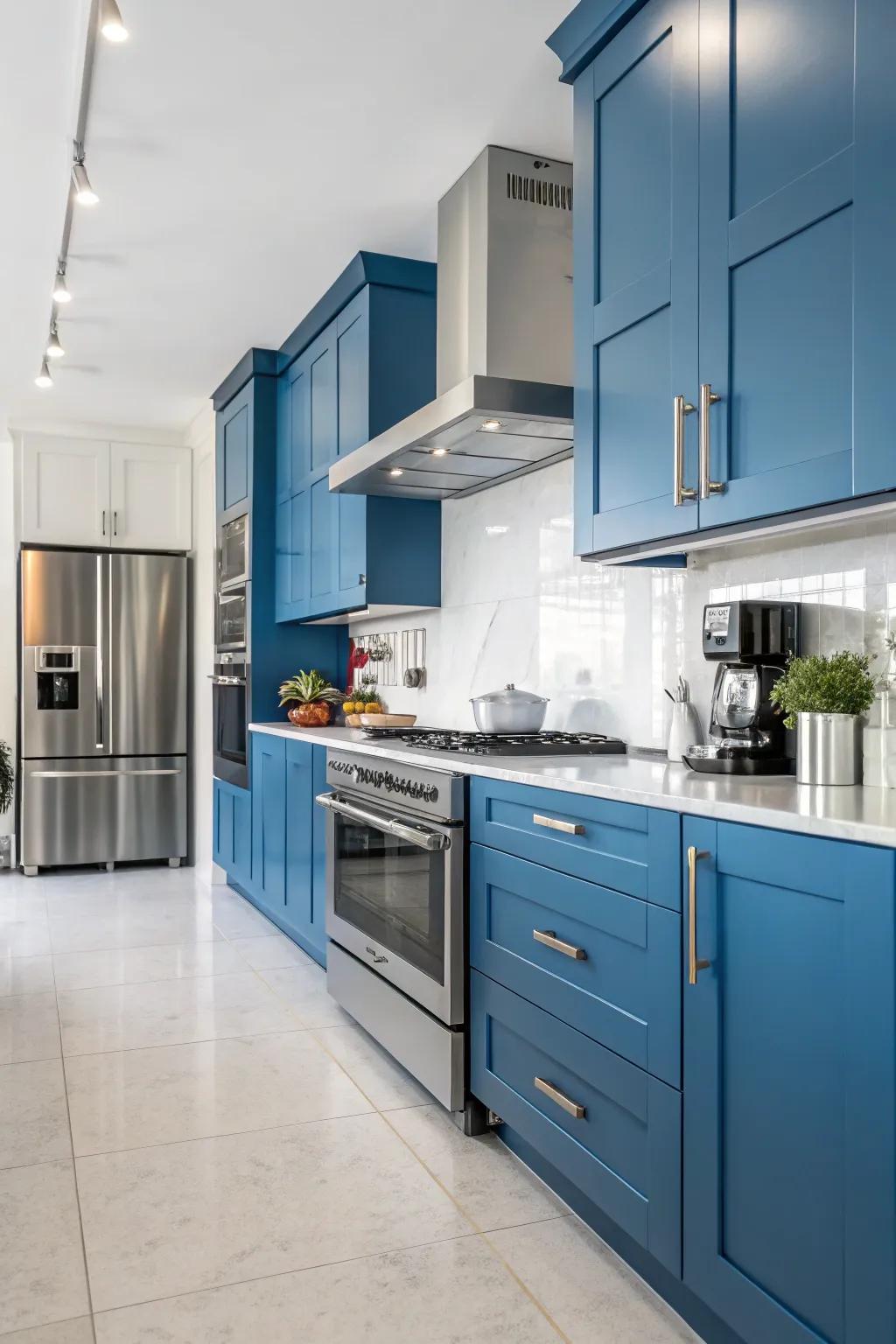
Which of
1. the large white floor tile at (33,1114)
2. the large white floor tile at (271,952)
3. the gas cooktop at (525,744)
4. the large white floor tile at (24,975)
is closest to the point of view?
the large white floor tile at (33,1114)

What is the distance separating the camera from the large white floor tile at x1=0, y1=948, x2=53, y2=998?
12.1ft

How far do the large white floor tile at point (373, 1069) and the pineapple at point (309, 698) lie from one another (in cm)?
165

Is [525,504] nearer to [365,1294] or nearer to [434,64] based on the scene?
[434,64]

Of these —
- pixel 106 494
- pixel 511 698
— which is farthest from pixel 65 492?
pixel 511 698

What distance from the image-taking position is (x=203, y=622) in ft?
20.6

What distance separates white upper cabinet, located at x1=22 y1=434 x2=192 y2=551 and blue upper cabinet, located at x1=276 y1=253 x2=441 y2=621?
193 cm

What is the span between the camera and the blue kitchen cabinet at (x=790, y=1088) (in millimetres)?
1322

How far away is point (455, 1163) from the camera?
92.5 inches

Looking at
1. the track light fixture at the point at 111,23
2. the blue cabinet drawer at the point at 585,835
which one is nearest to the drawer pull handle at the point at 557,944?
the blue cabinet drawer at the point at 585,835

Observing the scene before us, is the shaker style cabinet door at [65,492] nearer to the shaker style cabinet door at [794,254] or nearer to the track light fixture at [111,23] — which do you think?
the track light fixture at [111,23]

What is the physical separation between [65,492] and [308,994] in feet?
12.3

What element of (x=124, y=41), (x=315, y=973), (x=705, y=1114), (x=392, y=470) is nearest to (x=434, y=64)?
Answer: (x=124, y=41)

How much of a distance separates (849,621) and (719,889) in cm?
74

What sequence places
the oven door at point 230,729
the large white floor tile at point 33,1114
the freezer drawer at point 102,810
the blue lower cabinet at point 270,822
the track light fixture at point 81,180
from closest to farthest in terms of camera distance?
the large white floor tile at point 33,1114
the track light fixture at point 81,180
the blue lower cabinet at point 270,822
the oven door at point 230,729
the freezer drawer at point 102,810
